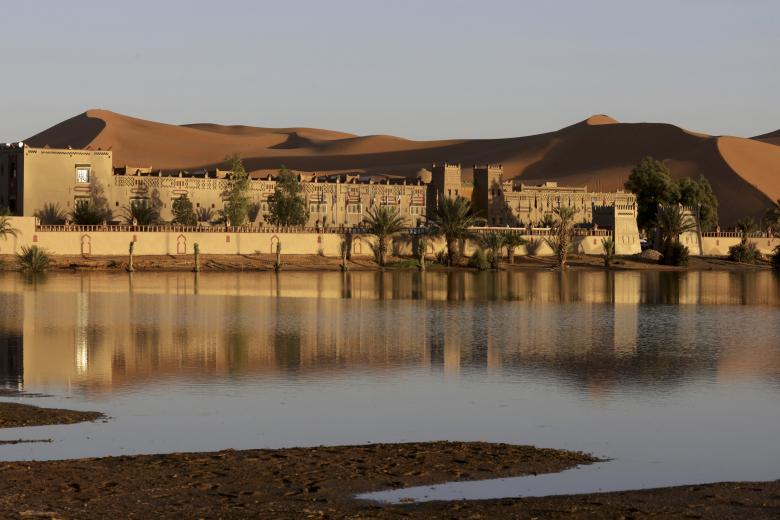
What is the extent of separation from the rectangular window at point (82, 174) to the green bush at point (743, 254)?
52.3 metres

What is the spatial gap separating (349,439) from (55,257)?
217ft

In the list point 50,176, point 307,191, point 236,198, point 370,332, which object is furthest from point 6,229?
point 370,332

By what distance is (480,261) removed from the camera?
93000 millimetres

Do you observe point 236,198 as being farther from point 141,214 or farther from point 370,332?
point 370,332

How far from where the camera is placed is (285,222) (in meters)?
102

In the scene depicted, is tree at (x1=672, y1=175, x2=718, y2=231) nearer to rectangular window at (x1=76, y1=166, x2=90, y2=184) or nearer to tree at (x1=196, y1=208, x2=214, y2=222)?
tree at (x1=196, y1=208, x2=214, y2=222)

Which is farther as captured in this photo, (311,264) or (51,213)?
(51,213)

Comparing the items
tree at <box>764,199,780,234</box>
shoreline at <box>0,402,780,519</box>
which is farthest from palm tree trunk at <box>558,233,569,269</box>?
shoreline at <box>0,402,780,519</box>

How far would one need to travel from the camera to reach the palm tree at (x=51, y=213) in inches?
3778

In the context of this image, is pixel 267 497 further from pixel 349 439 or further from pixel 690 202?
pixel 690 202

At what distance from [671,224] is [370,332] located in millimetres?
65693

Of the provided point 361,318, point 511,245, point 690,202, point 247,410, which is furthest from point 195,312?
point 690,202

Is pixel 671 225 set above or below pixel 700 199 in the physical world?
below

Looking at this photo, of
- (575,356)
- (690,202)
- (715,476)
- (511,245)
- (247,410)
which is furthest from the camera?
(690,202)
